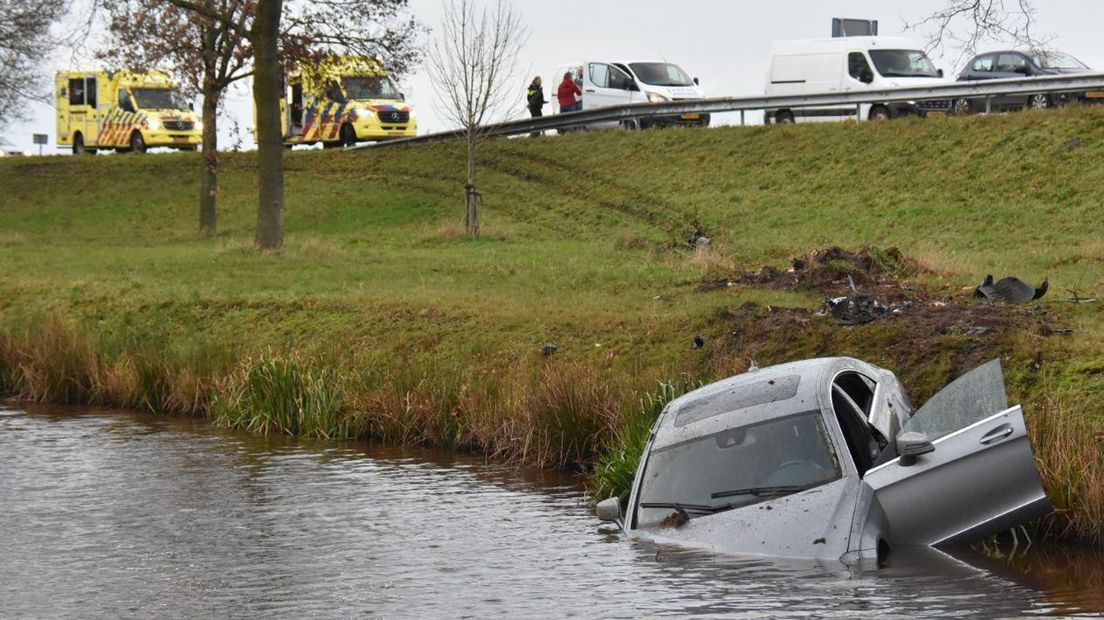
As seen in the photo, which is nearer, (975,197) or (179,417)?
(179,417)

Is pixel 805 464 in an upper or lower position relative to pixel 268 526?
upper

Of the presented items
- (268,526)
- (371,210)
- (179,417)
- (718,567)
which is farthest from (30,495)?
(371,210)

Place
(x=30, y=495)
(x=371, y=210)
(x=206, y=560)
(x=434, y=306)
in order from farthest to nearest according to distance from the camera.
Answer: (x=371, y=210), (x=434, y=306), (x=30, y=495), (x=206, y=560)

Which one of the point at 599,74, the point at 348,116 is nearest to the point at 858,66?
the point at 599,74

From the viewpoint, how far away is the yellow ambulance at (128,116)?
52.0 meters

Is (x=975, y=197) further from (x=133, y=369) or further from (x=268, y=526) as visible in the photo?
(x=268, y=526)

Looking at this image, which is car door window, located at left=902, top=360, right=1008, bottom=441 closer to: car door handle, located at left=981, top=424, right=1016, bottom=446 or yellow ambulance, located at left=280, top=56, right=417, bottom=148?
car door handle, located at left=981, top=424, right=1016, bottom=446

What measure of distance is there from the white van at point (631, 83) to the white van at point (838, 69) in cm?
261

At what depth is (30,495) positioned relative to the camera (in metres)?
15.3

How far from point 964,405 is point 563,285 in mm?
12429

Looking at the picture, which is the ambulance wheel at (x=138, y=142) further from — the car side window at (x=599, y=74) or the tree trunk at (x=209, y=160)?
the car side window at (x=599, y=74)

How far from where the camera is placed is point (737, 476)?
11.3m

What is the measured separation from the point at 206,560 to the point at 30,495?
3.36 metres

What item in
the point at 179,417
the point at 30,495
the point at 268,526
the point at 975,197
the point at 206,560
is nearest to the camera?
the point at 206,560
